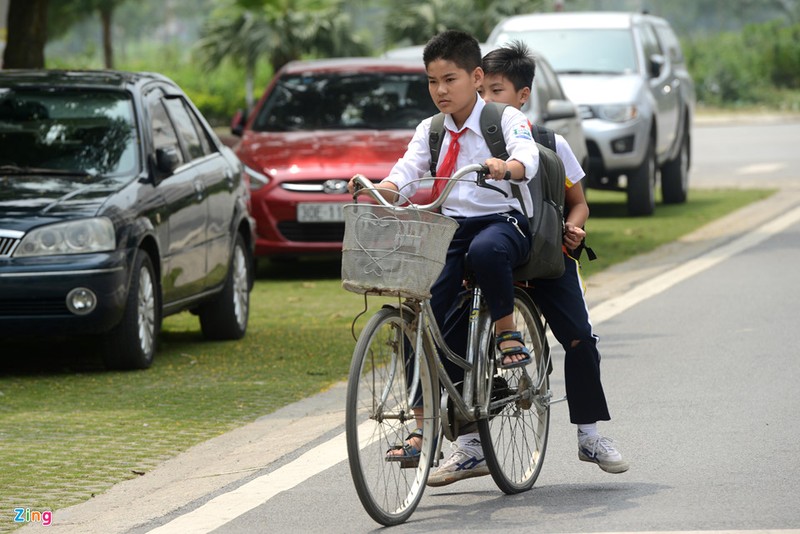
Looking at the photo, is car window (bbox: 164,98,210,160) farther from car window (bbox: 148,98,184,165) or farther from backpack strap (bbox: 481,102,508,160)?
backpack strap (bbox: 481,102,508,160)

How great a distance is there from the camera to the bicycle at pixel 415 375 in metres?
5.40

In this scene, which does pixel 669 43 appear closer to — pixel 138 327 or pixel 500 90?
pixel 138 327

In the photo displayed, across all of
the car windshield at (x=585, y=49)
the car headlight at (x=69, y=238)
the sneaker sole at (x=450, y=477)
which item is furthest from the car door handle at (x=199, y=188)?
the car windshield at (x=585, y=49)

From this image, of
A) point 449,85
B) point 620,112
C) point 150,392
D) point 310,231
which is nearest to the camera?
point 449,85

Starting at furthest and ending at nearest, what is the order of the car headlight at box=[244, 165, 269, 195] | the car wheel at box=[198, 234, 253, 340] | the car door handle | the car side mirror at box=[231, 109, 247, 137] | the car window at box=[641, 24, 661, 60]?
1. the car window at box=[641, 24, 661, 60]
2. the car side mirror at box=[231, 109, 247, 137]
3. the car headlight at box=[244, 165, 269, 195]
4. the car wheel at box=[198, 234, 253, 340]
5. the car door handle

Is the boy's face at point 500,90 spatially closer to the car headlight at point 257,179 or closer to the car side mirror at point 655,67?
the car headlight at point 257,179

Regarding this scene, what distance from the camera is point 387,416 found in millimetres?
5684

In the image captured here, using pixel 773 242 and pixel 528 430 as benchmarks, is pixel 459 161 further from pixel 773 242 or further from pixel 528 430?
pixel 773 242

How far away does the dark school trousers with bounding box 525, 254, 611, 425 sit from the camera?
248 inches

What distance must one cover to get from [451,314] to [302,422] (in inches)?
80.6

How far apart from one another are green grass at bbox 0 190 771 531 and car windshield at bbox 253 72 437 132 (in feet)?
5.96

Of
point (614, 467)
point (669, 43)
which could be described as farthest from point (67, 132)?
point (669, 43)

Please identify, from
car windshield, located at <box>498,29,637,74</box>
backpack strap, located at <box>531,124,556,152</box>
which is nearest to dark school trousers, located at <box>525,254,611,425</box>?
backpack strap, located at <box>531,124,556,152</box>

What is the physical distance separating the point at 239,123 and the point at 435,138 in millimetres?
9452
